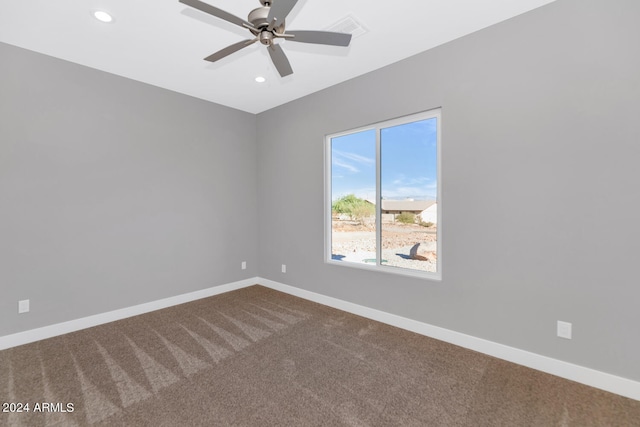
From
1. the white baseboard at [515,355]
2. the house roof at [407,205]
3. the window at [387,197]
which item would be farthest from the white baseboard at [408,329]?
the house roof at [407,205]

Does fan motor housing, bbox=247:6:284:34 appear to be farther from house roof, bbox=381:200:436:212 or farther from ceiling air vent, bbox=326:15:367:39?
house roof, bbox=381:200:436:212

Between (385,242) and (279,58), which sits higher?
(279,58)

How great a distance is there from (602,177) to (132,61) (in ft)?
14.1

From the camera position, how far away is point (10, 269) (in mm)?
2561

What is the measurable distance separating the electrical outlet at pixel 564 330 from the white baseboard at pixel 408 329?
198mm

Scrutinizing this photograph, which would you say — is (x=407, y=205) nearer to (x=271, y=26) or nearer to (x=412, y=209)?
(x=412, y=209)

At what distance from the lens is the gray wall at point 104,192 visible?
2611mm

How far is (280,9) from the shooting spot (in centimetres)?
156

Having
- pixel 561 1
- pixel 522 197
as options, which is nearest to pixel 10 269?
pixel 522 197

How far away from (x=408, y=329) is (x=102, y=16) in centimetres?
393

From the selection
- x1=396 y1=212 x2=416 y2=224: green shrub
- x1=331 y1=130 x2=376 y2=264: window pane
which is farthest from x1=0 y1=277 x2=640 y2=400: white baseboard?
x1=396 y1=212 x2=416 y2=224: green shrub

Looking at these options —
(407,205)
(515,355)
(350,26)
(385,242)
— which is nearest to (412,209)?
(407,205)

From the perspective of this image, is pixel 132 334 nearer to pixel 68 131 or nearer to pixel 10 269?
pixel 10 269

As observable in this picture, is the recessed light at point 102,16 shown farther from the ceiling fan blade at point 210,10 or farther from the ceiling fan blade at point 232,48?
the ceiling fan blade at point 210,10
